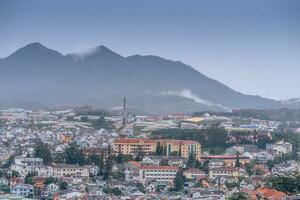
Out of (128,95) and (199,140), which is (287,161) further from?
(128,95)

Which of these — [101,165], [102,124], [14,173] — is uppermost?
[102,124]

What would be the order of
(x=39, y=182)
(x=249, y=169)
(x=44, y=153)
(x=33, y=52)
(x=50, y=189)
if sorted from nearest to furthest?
1. (x=50, y=189)
2. (x=39, y=182)
3. (x=249, y=169)
4. (x=44, y=153)
5. (x=33, y=52)

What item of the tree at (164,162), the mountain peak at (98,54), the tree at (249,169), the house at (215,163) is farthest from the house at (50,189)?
the mountain peak at (98,54)

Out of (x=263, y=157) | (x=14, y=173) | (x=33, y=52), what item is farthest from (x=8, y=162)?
(x=33, y=52)

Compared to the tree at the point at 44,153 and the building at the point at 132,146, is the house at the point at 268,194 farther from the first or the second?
the building at the point at 132,146

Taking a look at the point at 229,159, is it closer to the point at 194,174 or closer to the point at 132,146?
the point at 194,174

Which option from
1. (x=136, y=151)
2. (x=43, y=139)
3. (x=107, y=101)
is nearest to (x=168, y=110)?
(x=107, y=101)

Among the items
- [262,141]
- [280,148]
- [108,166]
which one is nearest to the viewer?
[108,166]
